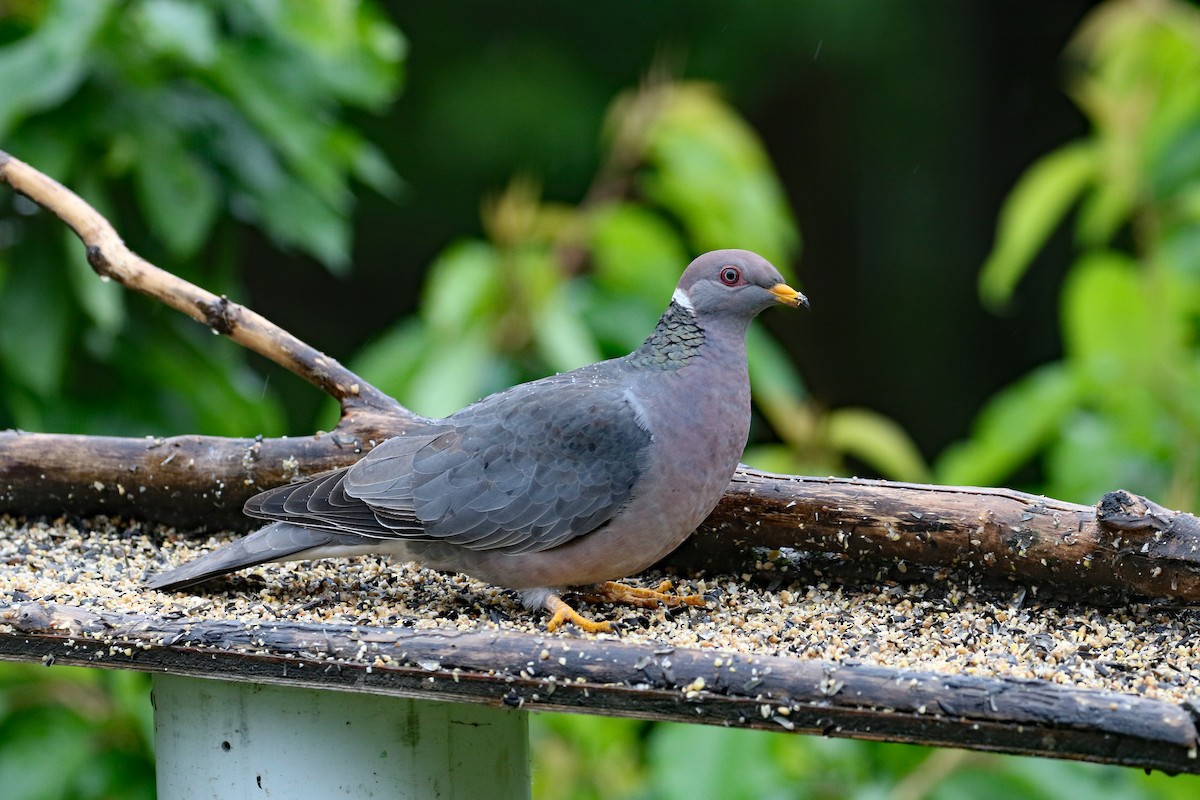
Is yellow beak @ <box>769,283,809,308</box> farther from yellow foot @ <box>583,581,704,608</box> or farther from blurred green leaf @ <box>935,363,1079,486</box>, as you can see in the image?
blurred green leaf @ <box>935,363,1079,486</box>

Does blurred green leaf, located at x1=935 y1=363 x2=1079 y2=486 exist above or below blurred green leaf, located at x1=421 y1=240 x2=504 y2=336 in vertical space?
below

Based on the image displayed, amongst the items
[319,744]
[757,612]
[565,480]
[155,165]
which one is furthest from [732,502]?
[155,165]

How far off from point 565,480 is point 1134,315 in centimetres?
190

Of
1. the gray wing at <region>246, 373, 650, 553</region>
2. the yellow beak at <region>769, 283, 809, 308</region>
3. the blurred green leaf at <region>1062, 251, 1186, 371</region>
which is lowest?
the gray wing at <region>246, 373, 650, 553</region>

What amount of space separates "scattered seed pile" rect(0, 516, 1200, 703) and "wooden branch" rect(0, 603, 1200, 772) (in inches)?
4.8

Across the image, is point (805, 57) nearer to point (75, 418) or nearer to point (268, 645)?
point (75, 418)

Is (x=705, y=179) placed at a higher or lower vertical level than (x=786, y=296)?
higher

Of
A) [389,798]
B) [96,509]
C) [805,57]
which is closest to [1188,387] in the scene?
[389,798]

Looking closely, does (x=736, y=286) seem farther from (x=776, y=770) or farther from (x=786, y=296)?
(x=776, y=770)

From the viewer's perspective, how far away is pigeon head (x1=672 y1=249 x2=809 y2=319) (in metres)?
2.45

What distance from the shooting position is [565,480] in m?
2.33

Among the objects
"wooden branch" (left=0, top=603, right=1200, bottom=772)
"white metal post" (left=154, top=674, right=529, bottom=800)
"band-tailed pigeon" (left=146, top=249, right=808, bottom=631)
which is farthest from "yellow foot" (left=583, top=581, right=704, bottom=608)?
"wooden branch" (left=0, top=603, right=1200, bottom=772)

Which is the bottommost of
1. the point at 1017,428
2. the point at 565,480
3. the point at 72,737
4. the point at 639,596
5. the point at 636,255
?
the point at 72,737

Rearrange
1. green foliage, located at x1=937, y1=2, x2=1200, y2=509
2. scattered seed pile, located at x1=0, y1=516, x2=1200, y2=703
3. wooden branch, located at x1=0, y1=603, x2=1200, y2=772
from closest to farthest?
wooden branch, located at x1=0, y1=603, x2=1200, y2=772 < scattered seed pile, located at x1=0, y1=516, x2=1200, y2=703 < green foliage, located at x1=937, y1=2, x2=1200, y2=509
